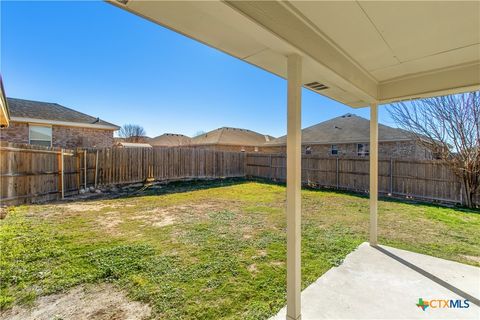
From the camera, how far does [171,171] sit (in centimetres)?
1191

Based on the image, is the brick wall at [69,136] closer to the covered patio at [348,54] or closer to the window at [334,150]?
the covered patio at [348,54]

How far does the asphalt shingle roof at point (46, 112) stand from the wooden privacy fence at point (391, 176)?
11191mm

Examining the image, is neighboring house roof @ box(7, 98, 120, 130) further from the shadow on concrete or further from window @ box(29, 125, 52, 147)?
the shadow on concrete

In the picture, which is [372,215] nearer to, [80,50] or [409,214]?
[409,214]

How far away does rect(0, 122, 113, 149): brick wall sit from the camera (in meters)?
9.66

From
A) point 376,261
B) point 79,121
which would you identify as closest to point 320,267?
point 376,261

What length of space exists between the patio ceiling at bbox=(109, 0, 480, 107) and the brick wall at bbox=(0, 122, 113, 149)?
12.6m

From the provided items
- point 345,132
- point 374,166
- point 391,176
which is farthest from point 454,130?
point 345,132

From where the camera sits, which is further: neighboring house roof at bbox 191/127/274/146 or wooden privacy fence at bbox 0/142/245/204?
neighboring house roof at bbox 191/127/274/146

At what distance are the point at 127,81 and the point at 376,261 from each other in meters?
15.3

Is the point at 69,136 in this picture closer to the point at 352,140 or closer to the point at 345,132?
the point at 352,140

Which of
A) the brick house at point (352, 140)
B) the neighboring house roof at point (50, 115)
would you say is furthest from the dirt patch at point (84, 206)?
the brick house at point (352, 140)

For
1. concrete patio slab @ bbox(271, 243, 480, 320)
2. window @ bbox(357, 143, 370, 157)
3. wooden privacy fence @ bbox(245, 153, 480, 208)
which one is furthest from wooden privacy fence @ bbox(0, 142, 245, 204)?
concrete patio slab @ bbox(271, 243, 480, 320)

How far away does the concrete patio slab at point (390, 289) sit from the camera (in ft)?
6.62
